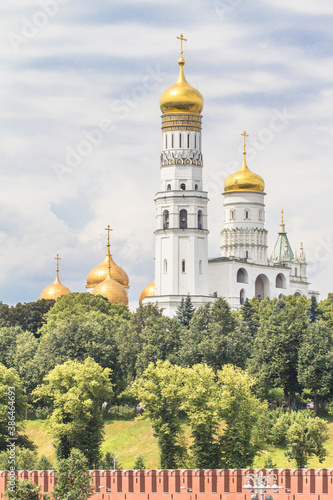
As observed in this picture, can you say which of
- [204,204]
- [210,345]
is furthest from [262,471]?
[204,204]

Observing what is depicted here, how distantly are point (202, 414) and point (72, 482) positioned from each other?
882cm

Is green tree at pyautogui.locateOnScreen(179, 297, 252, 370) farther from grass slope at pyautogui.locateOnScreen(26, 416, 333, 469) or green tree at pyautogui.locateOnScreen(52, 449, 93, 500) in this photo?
green tree at pyautogui.locateOnScreen(52, 449, 93, 500)

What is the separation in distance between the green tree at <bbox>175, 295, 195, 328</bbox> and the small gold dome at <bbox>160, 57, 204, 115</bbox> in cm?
1386

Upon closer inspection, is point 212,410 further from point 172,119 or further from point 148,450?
point 172,119

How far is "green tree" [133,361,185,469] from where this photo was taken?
196 feet

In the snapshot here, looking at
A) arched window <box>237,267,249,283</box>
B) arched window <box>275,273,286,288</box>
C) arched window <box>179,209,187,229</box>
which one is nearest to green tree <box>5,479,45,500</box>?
arched window <box>179,209,187,229</box>

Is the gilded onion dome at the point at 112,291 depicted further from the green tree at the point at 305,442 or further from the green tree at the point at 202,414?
the green tree at the point at 305,442

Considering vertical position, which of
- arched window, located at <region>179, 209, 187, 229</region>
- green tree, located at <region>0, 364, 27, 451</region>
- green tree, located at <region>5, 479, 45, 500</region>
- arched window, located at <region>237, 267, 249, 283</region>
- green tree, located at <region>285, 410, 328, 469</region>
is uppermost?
arched window, located at <region>179, 209, 187, 229</region>

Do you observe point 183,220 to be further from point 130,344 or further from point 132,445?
point 132,445

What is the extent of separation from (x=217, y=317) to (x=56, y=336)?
9.41 meters

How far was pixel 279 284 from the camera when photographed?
360 feet

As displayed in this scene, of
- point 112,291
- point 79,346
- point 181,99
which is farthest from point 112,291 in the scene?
point 79,346

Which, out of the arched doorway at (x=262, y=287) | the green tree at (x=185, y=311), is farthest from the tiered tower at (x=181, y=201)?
the arched doorway at (x=262, y=287)

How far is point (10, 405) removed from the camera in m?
63.0
